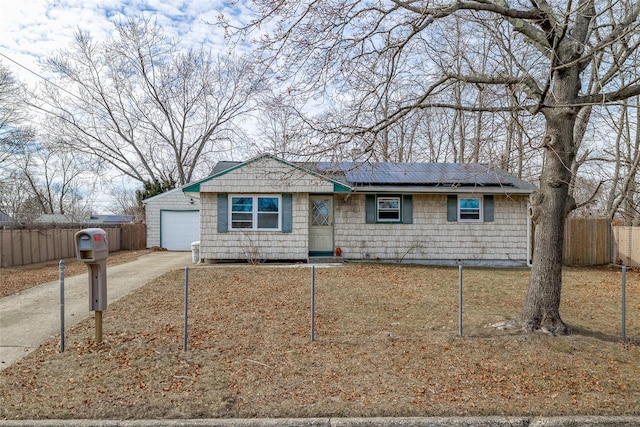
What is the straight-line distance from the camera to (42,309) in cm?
755

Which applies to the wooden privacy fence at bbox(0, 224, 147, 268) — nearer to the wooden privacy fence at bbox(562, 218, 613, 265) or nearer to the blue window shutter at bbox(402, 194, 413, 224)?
the blue window shutter at bbox(402, 194, 413, 224)

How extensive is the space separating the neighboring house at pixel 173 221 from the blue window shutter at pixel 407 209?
1194cm

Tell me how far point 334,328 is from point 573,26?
18.6ft

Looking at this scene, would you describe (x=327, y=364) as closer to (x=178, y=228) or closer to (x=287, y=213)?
(x=287, y=213)

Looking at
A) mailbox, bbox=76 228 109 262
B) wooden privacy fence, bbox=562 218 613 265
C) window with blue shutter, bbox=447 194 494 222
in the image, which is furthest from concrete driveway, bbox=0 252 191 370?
wooden privacy fence, bbox=562 218 613 265

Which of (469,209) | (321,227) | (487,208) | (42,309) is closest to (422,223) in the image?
(469,209)

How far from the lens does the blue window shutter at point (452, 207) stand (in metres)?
14.4

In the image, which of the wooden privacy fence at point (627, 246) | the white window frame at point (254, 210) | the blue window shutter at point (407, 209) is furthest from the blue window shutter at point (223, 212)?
the wooden privacy fence at point (627, 246)

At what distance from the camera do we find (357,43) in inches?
239

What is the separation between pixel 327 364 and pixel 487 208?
37.4 ft

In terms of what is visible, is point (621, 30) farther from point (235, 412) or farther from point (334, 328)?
point (235, 412)

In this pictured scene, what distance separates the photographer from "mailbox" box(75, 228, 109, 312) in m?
4.91

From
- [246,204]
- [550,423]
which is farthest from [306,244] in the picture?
[550,423]

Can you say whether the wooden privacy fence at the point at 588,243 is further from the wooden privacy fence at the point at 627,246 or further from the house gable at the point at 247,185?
the house gable at the point at 247,185
